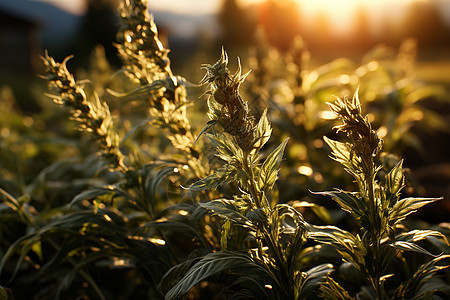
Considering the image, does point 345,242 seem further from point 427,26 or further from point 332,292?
point 427,26

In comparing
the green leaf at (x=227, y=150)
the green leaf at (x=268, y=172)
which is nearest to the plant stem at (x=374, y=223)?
the green leaf at (x=268, y=172)

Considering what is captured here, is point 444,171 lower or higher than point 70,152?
lower

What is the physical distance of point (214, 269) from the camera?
1.15 m

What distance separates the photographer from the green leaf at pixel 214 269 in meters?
1.14

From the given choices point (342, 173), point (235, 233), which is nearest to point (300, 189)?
point (342, 173)

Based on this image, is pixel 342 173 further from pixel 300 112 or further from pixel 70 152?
pixel 70 152

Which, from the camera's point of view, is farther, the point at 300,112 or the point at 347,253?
the point at 300,112

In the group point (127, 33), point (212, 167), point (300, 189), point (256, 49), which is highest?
point (256, 49)

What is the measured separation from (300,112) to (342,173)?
2.37 feet

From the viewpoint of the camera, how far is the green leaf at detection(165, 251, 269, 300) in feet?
3.74

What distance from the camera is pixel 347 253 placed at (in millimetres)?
1220

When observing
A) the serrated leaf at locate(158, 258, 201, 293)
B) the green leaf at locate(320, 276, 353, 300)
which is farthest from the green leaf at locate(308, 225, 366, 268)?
the serrated leaf at locate(158, 258, 201, 293)

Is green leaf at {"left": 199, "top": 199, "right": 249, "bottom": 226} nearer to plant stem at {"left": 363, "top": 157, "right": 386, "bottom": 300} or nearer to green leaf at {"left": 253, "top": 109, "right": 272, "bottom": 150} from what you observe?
green leaf at {"left": 253, "top": 109, "right": 272, "bottom": 150}

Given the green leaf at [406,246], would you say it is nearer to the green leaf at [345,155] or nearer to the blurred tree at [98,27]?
the green leaf at [345,155]
